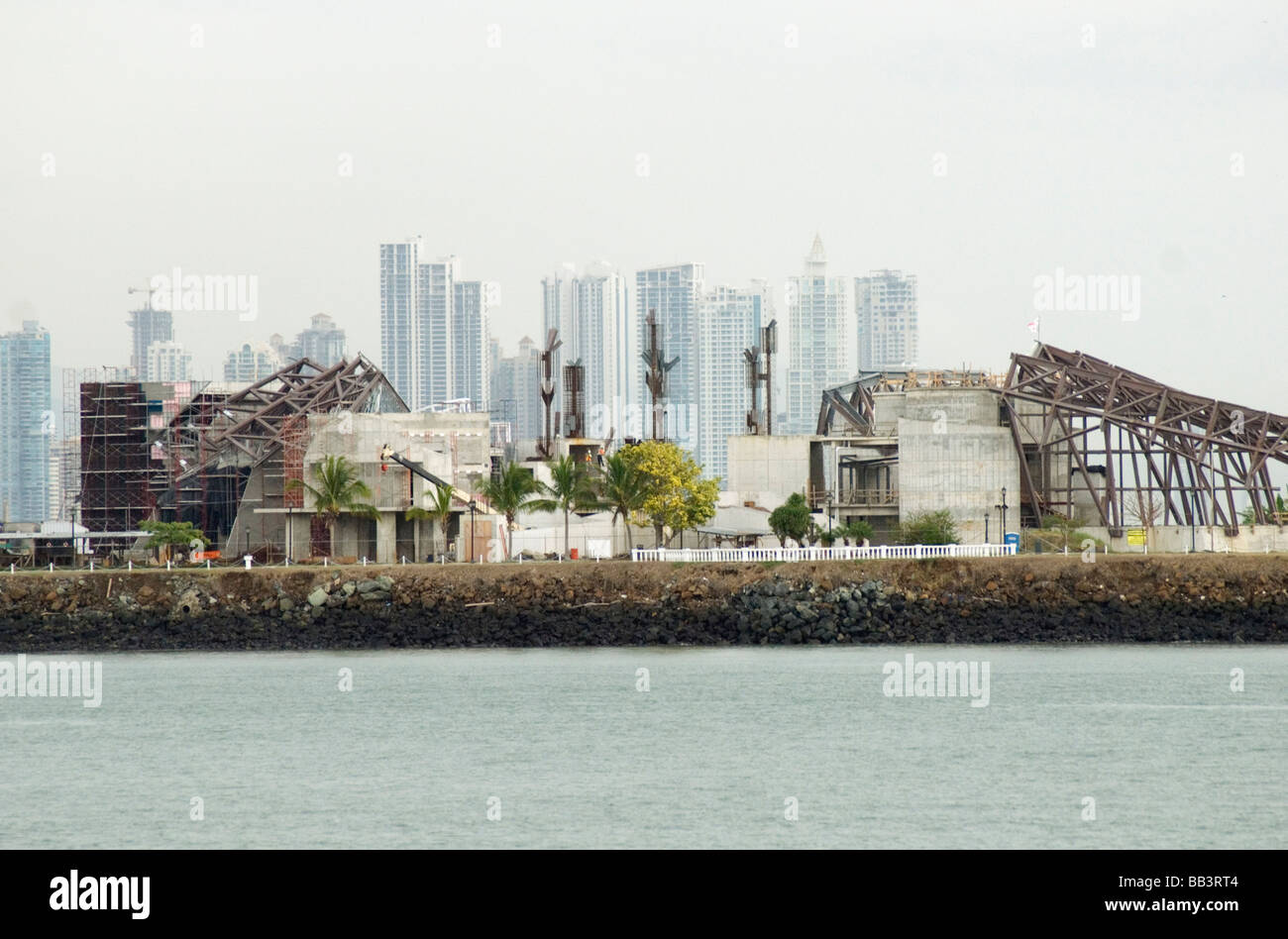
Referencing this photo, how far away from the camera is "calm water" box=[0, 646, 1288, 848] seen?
35.4 m

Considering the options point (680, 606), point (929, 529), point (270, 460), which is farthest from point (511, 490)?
point (929, 529)

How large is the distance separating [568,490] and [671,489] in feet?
23.7

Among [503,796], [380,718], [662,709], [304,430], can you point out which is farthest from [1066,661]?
[304,430]

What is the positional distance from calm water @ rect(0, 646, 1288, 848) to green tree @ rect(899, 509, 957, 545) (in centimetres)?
2324

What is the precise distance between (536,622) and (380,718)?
20967mm

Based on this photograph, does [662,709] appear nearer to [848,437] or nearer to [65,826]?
[65,826]

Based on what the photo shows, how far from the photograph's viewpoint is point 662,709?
51688mm

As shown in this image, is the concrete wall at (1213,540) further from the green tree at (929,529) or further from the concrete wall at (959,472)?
the concrete wall at (959,472)

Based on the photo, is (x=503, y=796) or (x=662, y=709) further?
(x=662, y=709)

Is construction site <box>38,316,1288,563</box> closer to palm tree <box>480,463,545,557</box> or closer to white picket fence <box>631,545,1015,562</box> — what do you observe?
palm tree <box>480,463,545,557</box>

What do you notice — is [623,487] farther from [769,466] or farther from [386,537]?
[769,466]

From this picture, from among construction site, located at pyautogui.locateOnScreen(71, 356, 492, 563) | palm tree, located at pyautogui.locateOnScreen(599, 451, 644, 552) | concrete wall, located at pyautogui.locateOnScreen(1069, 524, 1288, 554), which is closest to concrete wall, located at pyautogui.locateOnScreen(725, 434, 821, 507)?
construction site, located at pyautogui.locateOnScreen(71, 356, 492, 563)

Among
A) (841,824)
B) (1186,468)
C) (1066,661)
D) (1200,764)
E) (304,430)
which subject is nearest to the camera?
(841,824)

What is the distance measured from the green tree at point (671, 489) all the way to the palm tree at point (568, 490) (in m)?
2.94
